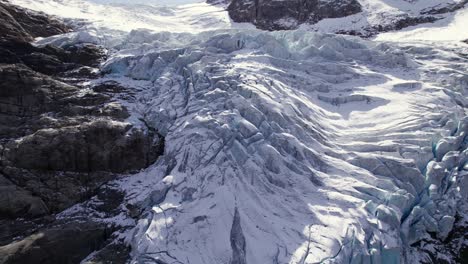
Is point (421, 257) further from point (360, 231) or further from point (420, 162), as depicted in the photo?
point (420, 162)

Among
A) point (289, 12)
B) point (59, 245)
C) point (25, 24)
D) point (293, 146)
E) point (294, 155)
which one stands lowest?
point (59, 245)

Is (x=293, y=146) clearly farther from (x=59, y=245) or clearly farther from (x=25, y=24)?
(x=25, y=24)

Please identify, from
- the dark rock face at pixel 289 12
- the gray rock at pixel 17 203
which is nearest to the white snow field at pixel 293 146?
the gray rock at pixel 17 203

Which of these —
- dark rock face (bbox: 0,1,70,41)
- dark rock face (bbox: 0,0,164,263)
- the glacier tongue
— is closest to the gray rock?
dark rock face (bbox: 0,0,164,263)

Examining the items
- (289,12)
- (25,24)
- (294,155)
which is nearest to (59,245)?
(294,155)

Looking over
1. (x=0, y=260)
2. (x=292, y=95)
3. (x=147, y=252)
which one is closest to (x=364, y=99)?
(x=292, y=95)

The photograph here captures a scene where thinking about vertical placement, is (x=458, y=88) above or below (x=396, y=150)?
above

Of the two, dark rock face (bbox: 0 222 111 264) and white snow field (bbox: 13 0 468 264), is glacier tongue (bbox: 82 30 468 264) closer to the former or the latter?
white snow field (bbox: 13 0 468 264)
